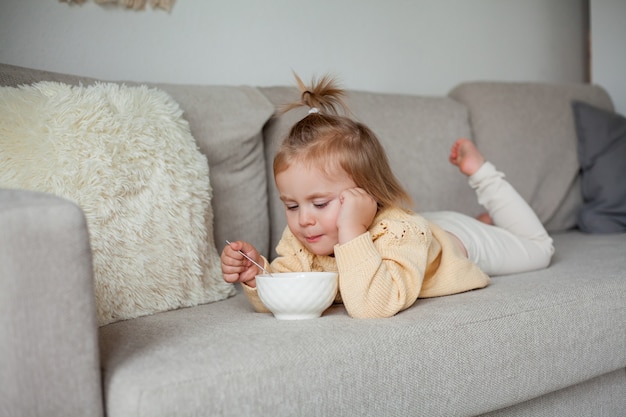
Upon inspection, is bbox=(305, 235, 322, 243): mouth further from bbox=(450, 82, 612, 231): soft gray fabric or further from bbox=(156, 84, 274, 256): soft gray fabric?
bbox=(450, 82, 612, 231): soft gray fabric

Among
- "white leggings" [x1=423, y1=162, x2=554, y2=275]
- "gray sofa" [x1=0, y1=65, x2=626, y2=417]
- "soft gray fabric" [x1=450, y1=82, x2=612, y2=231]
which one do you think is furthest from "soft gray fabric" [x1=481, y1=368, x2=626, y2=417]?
"soft gray fabric" [x1=450, y1=82, x2=612, y2=231]

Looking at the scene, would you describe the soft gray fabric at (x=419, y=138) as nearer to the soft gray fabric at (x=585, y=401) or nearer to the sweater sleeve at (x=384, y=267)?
the sweater sleeve at (x=384, y=267)

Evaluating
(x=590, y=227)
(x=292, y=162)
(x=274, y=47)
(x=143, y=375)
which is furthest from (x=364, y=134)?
(x=590, y=227)

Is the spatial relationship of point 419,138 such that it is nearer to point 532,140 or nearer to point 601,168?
point 532,140

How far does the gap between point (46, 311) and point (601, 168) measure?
204 centimetres

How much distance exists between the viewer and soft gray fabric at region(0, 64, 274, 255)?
5.54 feet

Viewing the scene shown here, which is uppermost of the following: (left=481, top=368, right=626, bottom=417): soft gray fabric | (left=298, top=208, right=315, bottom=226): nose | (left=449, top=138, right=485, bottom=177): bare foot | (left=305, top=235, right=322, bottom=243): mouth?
(left=449, top=138, right=485, bottom=177): bare foot

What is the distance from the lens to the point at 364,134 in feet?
4.91

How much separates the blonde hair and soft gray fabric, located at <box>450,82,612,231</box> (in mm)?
937

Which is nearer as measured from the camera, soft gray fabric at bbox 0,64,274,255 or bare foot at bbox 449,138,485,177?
soft gray fabric at bbox 0,64,274,255

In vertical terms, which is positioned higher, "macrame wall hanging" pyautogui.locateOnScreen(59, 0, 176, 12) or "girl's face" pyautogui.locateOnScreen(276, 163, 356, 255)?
"macrame wall hanging" pyautogui.locateOnScreen(59, 0, 176, 12)

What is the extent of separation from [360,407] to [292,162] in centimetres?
56

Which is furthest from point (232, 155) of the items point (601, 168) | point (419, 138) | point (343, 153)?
point (601, 168)

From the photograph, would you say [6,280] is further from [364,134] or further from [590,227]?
[590,227]
